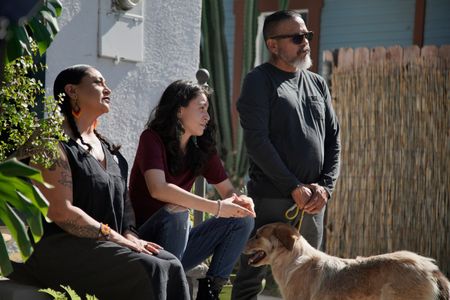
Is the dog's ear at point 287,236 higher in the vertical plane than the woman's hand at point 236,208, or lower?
lower

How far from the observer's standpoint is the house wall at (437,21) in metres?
14.0

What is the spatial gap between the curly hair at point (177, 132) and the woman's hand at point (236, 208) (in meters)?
0.35

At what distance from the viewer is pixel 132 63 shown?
7445mm

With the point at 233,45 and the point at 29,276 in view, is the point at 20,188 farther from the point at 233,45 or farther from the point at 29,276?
the point at 233,45

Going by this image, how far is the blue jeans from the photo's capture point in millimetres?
5707

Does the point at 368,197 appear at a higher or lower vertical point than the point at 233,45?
lower

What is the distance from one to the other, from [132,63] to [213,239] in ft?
6.75

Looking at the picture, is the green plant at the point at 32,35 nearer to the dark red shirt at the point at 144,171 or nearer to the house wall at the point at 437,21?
the dark red shirt at the point at 144,171

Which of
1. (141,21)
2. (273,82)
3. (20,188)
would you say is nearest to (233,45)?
(141,21)

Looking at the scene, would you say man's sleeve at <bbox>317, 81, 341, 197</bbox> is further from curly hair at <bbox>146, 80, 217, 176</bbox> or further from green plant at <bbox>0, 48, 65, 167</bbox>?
green plant at <bbox>0, 48, 65, 167</bbox>

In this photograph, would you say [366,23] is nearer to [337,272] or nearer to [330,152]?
[330,152]

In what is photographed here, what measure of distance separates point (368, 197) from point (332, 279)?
13.9ft

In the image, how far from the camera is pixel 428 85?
978cm

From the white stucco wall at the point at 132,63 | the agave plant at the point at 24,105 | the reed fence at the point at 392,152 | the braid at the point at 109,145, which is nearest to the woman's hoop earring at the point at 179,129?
the braid at the point at 109,145
